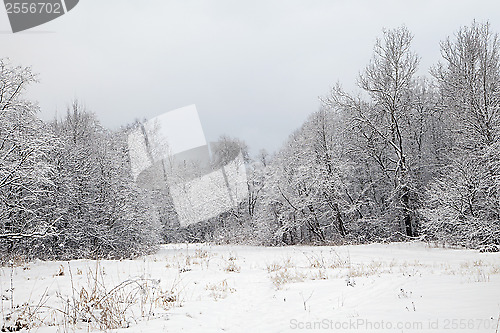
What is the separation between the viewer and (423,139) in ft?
89.1

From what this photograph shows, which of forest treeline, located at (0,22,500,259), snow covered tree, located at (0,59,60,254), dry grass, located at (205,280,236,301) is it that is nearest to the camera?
dry grass, located at (205,280,236,301)

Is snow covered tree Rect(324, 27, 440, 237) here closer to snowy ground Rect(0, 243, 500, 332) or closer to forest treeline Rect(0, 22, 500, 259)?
forest treeline Rect(0, 22, 500, 259)

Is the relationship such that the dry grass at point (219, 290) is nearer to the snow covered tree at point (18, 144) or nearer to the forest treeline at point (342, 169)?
the forest treeline at point (342, 169)

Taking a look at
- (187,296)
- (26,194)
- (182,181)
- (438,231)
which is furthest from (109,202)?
(438,231)

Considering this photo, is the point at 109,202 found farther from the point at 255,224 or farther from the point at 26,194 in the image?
the point at 255,224

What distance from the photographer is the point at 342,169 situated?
2630 centimetres

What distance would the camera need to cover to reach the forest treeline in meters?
16.1

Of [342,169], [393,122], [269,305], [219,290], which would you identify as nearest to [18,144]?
[219,290]

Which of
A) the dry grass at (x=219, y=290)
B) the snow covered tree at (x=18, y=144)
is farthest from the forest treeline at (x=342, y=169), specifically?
the dry grass at (x=219, y=290)

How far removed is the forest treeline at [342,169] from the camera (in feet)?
52.8

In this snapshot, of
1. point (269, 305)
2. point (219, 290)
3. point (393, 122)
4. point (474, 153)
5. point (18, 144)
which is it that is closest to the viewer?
point (269, 305)

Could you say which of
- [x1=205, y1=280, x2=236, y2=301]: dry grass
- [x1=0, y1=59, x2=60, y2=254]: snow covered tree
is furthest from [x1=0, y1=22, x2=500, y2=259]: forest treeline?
[x1=205, y1=280, x2=236, y2=301]: dry grass

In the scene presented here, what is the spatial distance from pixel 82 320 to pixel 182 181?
3549 cm

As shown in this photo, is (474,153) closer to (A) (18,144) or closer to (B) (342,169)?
(B) (342,169)
